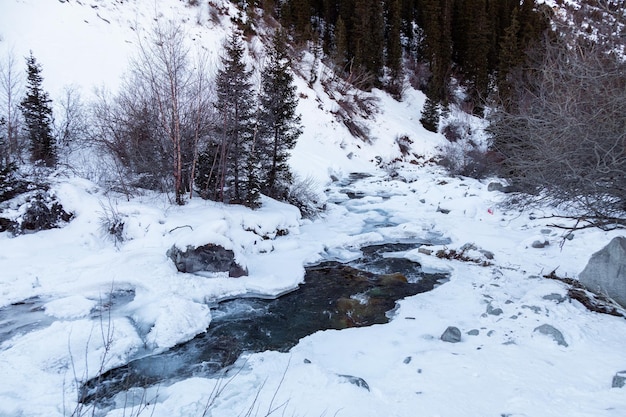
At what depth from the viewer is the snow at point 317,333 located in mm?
3719

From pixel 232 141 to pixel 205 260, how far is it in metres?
4.81

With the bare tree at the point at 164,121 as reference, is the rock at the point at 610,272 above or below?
below

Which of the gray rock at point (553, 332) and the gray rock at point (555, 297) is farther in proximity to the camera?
the gray rock at point (555, 297)

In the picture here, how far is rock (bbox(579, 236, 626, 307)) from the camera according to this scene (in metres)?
5.28

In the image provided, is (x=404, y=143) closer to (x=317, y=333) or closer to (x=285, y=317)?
(x=285, y=317)

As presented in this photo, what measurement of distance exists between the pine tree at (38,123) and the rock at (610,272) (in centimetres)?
1399

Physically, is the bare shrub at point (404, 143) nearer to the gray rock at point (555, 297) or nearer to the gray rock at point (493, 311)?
the gray rock at point (555, 297)

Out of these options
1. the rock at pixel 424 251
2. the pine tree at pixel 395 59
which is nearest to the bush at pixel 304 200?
the rock at pixel 424 251

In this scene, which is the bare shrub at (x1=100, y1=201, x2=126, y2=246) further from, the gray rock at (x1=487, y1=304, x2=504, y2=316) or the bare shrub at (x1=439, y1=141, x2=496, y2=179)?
the bare shrub at (x1=439, y1=141, x2=496, y2=179)

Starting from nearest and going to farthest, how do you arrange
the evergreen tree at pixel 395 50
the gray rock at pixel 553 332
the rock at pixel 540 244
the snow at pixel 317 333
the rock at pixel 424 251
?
the snow at pixel 317 333 < the gray rock at pixel 553 332 < the rock at pixel 540 244 < the rock at pixel 424 251 < the evergreen tree at pixel 395 50

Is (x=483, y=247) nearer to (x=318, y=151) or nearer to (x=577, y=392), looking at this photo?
(x=577, y=392)

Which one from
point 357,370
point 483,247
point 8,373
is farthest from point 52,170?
point 483,247

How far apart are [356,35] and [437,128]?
12.6 metres

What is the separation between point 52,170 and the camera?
10906mm
